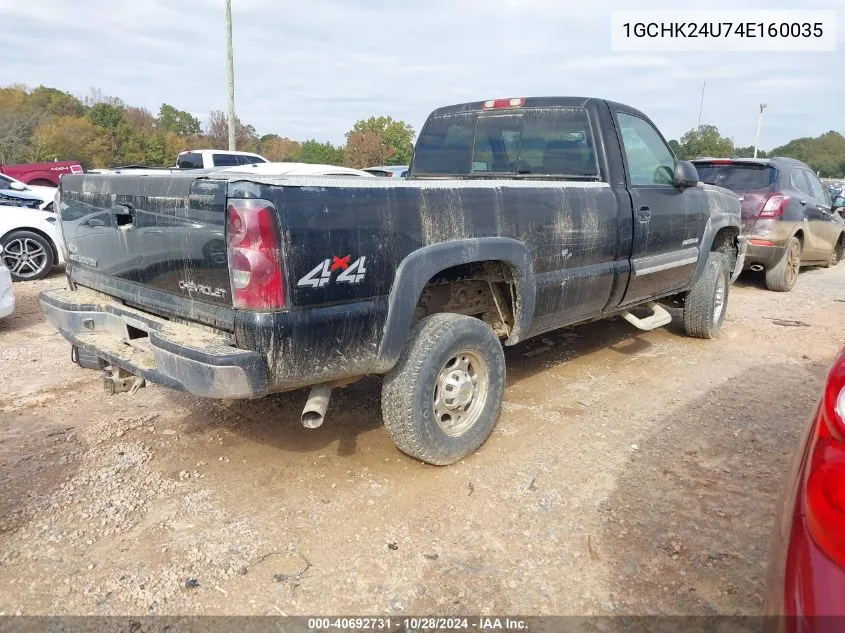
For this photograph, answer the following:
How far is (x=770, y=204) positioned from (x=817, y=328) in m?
2.12

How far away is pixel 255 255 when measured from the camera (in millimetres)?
2463

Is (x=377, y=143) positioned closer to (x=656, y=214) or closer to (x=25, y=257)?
(x=25, y=257)

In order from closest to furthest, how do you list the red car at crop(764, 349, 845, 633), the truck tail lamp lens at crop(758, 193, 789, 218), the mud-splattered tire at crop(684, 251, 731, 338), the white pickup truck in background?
the red car at crop(764, 349, 845, 633) < the mud-splattered tire at crop(684, 251, 731, 338) < the truck tail lamp lens at crop(758, 193, 789, 218) < the white pickup truck in background

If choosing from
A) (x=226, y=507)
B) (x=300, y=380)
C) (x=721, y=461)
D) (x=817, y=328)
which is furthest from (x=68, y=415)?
(x=817, y=328)

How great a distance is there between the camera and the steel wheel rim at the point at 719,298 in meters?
5.93

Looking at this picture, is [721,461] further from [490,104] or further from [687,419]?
[490,104]

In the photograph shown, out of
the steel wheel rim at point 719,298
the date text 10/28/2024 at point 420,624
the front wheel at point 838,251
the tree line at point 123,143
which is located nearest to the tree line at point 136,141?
the tree line at point 123,143

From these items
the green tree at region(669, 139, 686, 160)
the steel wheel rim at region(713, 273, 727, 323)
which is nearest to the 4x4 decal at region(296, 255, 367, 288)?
the green tree at region(669, 139, 686, 160)

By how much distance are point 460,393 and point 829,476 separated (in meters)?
2.14

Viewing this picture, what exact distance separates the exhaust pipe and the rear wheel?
23.1 ft

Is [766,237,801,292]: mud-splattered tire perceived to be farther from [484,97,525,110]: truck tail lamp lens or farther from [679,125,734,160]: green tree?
[679,125,734,160]: green tree

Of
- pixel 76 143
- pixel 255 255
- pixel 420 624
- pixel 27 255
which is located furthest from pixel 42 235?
pixel 76 143

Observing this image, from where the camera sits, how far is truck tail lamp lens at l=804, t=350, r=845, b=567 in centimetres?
132

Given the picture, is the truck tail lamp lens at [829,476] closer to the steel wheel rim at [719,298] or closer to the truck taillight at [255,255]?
the truck taillight at [255,255]
